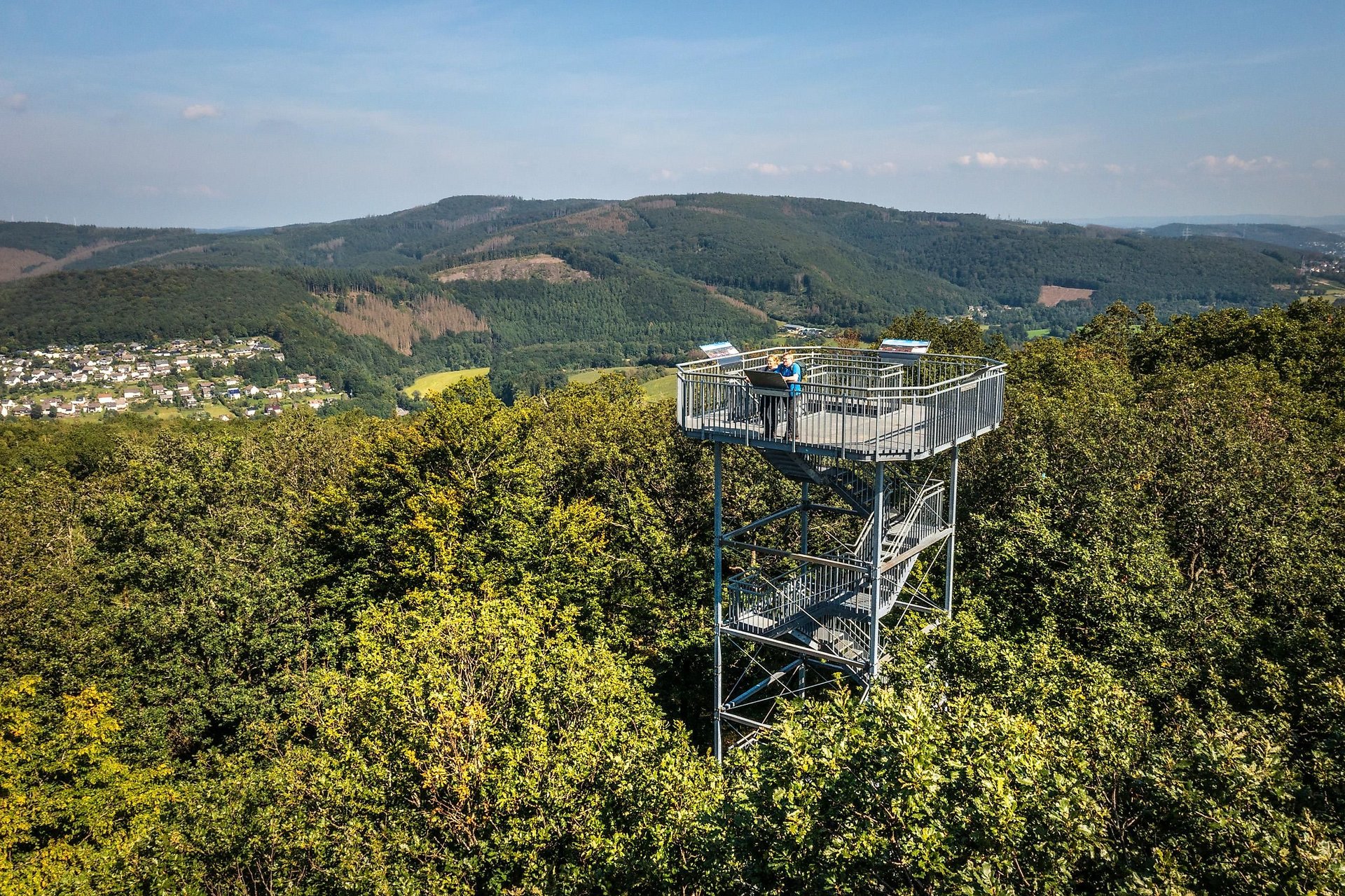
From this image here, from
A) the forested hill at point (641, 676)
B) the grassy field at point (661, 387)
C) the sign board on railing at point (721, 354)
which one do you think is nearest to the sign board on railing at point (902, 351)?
the sign board on railing at point (721, 354)

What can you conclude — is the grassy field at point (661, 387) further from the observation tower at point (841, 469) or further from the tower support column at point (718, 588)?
the tower support column at point (718, 588)

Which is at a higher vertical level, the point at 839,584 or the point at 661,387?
the point at 839,584

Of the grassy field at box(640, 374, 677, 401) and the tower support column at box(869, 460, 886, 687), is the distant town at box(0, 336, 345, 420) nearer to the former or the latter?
the grassy field at box(640, 374, 677, 401)

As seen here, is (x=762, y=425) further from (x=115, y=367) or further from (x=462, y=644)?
(x=115, y=367)

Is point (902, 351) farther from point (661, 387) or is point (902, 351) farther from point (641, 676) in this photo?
point (661, 387)

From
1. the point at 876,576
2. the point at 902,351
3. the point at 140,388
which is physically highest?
the point at 902,351

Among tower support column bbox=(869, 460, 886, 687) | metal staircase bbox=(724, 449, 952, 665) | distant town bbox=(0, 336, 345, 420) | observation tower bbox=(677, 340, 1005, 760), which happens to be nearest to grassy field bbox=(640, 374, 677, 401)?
distant town bbox=(0, 336, 345, 420)

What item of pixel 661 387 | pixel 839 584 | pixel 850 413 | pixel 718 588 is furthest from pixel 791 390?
pixel 661 387
